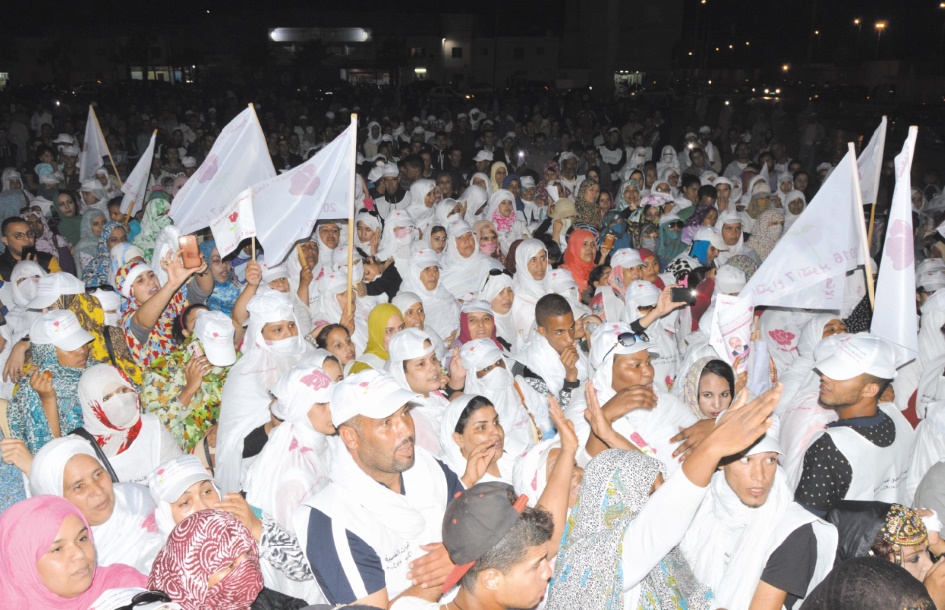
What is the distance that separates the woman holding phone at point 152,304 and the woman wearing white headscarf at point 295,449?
5.68 feet

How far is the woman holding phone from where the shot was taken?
4.89 metres

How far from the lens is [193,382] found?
4.40 m

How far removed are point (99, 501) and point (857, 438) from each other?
3104 mm

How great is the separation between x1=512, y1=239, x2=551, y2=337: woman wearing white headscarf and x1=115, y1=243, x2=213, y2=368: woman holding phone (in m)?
2.43

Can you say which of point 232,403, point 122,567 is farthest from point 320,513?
point 232,403

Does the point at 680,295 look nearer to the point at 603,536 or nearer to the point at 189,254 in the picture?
the point at 603,536

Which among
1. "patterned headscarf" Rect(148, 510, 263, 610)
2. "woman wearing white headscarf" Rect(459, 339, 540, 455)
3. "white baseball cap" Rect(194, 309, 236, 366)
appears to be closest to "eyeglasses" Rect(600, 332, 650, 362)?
"woman wearing white headscarf" Rect(459, 339, 540, 455)

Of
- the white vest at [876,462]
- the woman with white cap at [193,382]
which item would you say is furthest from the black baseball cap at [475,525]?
the woman with white cap at [193,382]

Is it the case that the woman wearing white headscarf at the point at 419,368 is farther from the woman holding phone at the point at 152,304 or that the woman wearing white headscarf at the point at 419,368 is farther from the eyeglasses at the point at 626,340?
the woman holding phone at the point at 152,304

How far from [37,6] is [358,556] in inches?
2773

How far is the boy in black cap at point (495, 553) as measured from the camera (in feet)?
7.24

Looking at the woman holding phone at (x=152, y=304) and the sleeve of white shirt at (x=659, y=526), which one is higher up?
the woman holding phone at (x=152, y=304)

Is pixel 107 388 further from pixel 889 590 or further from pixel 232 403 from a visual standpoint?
pixel 889 590

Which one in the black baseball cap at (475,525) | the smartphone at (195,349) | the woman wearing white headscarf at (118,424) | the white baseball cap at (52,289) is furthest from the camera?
the white baseball cap at (52,289)
